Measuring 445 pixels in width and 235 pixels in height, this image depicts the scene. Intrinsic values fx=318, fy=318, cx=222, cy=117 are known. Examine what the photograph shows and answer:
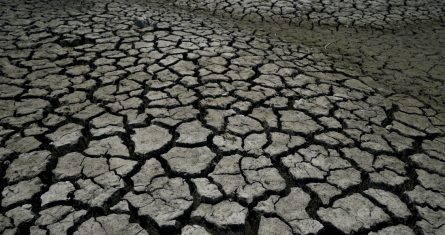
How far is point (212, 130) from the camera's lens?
6.88 ft

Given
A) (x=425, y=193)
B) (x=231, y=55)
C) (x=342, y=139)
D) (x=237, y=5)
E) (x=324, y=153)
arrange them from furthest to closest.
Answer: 1. (x=237, y=5)
2. (x=231, y=55)
3. (x=342, y=139)
4. (x=324, y=153)
5. (x=425, y=193)

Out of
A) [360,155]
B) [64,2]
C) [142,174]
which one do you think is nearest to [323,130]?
[360,155]

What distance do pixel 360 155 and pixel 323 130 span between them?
0.30 m

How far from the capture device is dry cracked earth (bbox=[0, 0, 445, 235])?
154 centimetres

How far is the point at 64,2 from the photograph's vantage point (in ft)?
15.1

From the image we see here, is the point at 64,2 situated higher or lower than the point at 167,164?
higher

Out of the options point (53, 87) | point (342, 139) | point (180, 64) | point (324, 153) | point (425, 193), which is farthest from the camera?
point (180, 64)

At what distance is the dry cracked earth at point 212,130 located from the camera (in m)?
1.54

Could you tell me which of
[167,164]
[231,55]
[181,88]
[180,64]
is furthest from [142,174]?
[231,55]

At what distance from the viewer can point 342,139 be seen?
6.84 feet

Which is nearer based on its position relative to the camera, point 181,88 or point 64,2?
point 181,88

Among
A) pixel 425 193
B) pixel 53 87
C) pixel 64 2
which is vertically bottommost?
pixel 425 193

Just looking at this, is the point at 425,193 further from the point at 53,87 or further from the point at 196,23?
the point at 196,23

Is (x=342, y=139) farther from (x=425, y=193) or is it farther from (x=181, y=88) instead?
(x=181, y=88)
